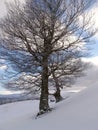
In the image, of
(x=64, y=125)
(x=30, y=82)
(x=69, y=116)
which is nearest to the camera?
(x=64, y=125)

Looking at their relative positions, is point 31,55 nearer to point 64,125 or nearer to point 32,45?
point 32,45

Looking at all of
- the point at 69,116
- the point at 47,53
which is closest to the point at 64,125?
the point at 69,116

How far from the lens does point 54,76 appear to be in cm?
2230

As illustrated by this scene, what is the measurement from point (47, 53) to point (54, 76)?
259cm

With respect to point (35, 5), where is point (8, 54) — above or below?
below

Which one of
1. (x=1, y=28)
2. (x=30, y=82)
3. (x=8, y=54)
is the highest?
(x=1, y=28)

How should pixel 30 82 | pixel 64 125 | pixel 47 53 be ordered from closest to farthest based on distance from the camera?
1. pixel 64 125
2. pixel 47 53
3. pixel 30 82

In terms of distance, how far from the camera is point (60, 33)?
2067 cm

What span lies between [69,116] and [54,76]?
7.42 meters

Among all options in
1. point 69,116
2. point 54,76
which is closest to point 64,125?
point 69,116

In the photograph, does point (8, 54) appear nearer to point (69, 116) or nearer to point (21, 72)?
point (21, 72)

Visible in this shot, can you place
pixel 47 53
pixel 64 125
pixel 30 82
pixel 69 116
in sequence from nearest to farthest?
pixel 64 125 < pixel 69 116 < pixel 47 53 < pixel 30 82

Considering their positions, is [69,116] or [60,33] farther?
[60,33]

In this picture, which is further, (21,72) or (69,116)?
(21,72)
